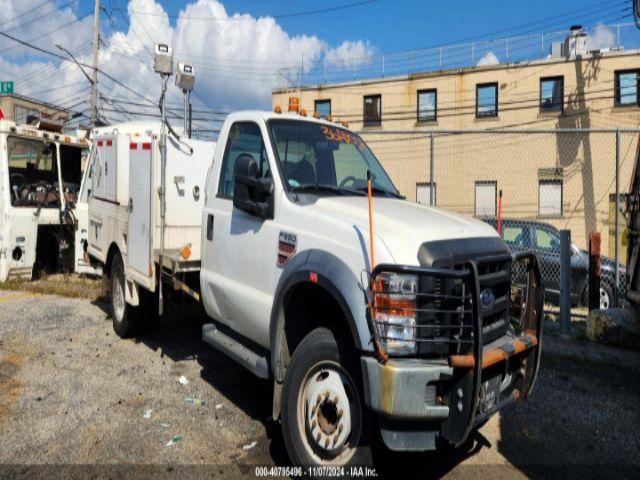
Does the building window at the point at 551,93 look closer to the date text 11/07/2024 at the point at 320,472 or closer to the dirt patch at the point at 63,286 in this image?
the dirt patch at the point at 63,286

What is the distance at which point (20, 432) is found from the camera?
163 inches

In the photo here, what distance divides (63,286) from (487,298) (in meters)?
8.75

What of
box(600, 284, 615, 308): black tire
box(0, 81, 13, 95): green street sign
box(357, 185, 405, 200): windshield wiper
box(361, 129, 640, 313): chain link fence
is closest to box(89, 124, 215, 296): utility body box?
box(357, 185, 405, 200): windshield wiper

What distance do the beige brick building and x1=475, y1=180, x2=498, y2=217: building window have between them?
41 mm

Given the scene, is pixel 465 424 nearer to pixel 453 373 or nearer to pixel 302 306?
pixel 453 373

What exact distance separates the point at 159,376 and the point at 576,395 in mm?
4232

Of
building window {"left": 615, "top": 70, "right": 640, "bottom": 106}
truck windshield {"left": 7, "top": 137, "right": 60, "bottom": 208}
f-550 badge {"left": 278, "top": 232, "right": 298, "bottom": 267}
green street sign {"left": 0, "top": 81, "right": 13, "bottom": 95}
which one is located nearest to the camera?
f-550 badge {"left": 278, "top": 232, "right": 298, "bottom": 267}

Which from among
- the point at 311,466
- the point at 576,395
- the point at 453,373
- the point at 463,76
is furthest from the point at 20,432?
the point at 463,76

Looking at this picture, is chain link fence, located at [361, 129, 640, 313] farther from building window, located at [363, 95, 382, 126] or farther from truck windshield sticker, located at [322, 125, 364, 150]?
truck windshield sticker, located at [322, 125, 364, 150]

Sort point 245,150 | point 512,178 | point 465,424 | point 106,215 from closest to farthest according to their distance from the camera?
point 465,424 → point 245,150 → point 106,215 → point 512,178

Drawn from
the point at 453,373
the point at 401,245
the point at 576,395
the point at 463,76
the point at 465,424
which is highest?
the point at 463,76

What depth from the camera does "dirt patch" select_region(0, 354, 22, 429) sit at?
4602 millimetres

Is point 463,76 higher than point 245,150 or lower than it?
higher

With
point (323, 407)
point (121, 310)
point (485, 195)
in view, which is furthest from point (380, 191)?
point (485, 195)
